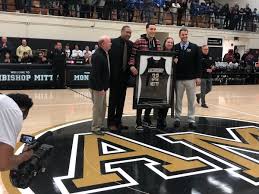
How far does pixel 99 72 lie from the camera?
691cm

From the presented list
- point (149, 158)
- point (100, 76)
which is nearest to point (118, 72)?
point (100, 76)

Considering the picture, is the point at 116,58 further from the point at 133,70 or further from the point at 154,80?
the point at 154,80

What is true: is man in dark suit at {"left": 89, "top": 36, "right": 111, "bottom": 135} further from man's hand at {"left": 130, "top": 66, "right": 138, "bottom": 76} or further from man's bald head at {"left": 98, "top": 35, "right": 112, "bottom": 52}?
man's hand at {"left": 130, "top": 66, "right": 138, "bottom": 76}

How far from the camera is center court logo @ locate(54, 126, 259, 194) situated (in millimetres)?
4827

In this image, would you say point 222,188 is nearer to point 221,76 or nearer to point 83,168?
point 83,168

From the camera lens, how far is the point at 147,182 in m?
4.83

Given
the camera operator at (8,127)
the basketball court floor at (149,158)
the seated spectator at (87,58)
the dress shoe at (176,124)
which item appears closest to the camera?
the camera operator at (8,127)

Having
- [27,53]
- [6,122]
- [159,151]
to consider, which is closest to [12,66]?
[27,53]

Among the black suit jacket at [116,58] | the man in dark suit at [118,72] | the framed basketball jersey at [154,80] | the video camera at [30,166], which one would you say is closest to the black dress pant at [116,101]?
the man in dark suit at [118,72]

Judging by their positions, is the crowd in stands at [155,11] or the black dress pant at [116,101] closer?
the black dress pant at [116,101]

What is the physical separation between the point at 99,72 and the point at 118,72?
1.71ft

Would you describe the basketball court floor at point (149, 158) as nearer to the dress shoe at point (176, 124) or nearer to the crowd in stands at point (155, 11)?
the dress shoe at point (176, 124)

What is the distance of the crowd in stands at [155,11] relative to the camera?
1812 centimetres

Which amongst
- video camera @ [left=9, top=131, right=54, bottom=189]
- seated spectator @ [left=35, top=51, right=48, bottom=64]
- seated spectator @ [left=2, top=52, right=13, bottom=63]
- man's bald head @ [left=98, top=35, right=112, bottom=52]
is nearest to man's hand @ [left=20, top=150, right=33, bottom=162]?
video camera @ [left=9, top=131, right=54, bottom=189]
